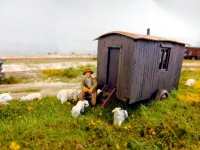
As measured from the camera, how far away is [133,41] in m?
6.91

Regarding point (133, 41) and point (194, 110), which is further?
point (194, 110)

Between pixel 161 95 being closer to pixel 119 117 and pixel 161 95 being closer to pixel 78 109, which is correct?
pixel 119 117

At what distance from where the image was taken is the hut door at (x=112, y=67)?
806 cm

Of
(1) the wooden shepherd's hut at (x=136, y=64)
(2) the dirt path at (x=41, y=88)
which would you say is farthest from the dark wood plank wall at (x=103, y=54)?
(2) the dirt path at (x=41, y=88)

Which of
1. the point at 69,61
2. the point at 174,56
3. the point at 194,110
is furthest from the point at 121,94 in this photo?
the point at 69,61

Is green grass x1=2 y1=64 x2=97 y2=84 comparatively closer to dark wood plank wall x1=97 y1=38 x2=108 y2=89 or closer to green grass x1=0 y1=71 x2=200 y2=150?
dark wood plank wall x1=97 y1=38 x2=108 y2=89

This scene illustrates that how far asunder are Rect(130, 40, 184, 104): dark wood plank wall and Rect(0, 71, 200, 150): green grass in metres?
0.72

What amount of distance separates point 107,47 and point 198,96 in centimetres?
536

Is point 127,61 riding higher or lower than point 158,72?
higher

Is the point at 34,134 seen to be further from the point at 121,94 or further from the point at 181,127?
the point at 181,127

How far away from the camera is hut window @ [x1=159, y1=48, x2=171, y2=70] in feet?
27.8

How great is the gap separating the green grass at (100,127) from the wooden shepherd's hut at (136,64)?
806 millimetres

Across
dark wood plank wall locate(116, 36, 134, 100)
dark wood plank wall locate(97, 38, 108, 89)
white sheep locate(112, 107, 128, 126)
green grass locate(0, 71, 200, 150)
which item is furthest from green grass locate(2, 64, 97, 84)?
white sheep locate(112, 107, 128, 126)

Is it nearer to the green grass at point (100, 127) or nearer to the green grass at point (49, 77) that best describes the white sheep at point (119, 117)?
the green grass at point (100, 127)
